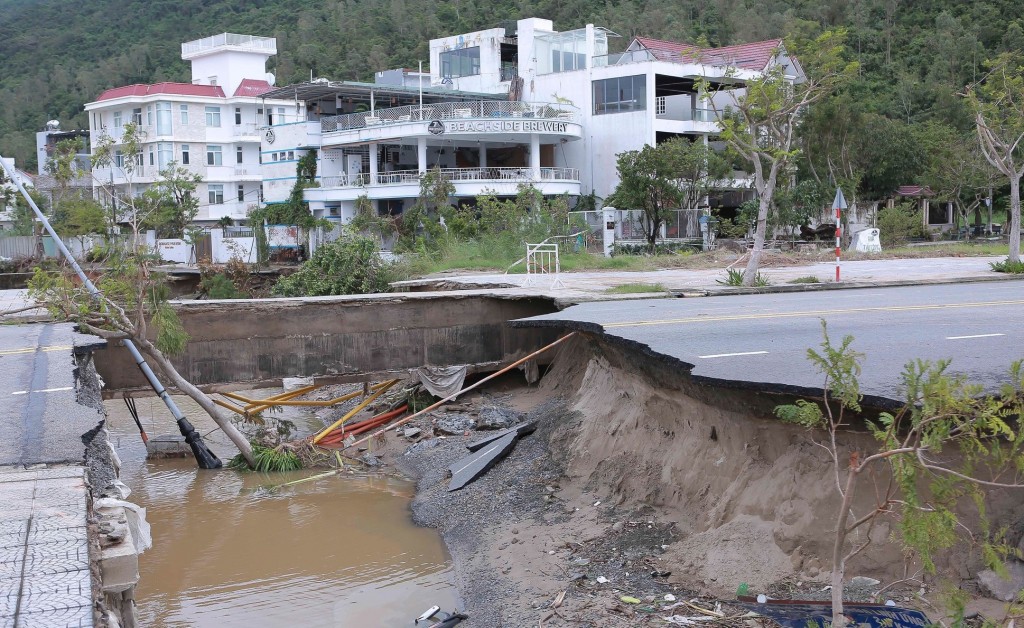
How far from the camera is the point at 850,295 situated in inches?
805

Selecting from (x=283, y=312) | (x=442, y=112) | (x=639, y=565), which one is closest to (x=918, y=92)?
(x=442, y=112)

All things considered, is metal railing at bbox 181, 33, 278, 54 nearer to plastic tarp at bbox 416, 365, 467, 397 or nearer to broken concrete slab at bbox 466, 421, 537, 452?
plastic tarp at bbox 416, 365, 467, 397

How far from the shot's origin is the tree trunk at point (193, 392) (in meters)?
15.2

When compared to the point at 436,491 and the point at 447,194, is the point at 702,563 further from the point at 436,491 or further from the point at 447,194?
the point at 447,194

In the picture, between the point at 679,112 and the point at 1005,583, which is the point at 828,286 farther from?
the point at 679,112

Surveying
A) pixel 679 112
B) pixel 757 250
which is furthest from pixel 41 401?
pixel 679 112

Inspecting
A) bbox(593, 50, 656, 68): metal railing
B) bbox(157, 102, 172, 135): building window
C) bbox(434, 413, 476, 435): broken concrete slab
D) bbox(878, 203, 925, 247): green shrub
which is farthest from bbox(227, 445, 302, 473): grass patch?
bbox(157, 102, 172, 135): building window

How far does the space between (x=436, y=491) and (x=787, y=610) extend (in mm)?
7565

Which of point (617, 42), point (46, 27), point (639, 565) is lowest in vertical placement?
point (639, 565)

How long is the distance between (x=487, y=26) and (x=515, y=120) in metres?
39.2

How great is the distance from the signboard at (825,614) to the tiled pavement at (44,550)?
5012 millimetres

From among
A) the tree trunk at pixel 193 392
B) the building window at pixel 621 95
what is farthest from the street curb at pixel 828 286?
the building window at pixel 621 95

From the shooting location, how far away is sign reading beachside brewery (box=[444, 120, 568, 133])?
156 feet

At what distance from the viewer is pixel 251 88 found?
231ft
